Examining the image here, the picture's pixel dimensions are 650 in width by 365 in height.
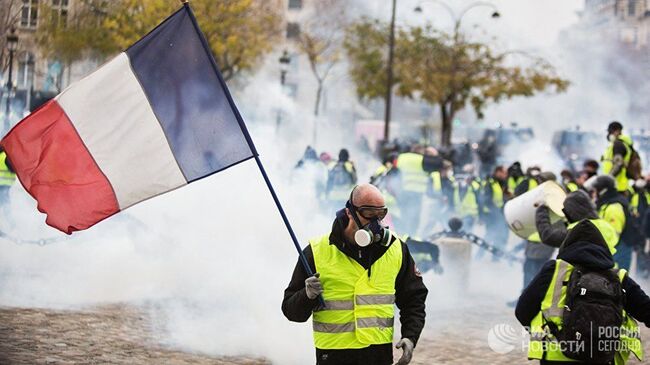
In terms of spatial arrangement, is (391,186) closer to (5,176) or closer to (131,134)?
(5,176)

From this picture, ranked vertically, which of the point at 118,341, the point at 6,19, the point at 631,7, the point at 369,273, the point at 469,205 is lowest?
the point at 118,341

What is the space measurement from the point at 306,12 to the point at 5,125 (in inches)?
848

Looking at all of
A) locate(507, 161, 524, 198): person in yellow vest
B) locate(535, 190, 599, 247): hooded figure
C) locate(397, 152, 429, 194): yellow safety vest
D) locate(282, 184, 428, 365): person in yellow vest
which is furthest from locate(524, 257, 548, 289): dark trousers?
locate(282, 184, 428, 365): person in yellow vest

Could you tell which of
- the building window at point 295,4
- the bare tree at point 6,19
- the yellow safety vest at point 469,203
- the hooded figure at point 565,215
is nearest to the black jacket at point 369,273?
the hooded figure at point 565,215

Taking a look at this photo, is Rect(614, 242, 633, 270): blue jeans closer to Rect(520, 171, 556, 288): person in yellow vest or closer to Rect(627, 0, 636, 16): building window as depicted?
Rect(520, 171, 556, 288): person in yellow vest

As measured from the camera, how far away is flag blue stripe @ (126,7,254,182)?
5723 millimetres

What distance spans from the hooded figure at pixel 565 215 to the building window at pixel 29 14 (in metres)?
5.37

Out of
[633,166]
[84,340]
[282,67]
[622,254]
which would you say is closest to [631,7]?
[282,67]

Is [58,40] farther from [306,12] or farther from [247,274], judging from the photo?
[306,12]

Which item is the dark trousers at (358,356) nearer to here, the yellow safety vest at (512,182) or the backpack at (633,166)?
the backpack at (633,166)

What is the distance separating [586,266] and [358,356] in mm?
1086

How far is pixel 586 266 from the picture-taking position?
491cm

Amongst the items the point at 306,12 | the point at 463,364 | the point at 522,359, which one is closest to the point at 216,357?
the point at 463,364

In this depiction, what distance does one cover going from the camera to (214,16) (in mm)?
14953
